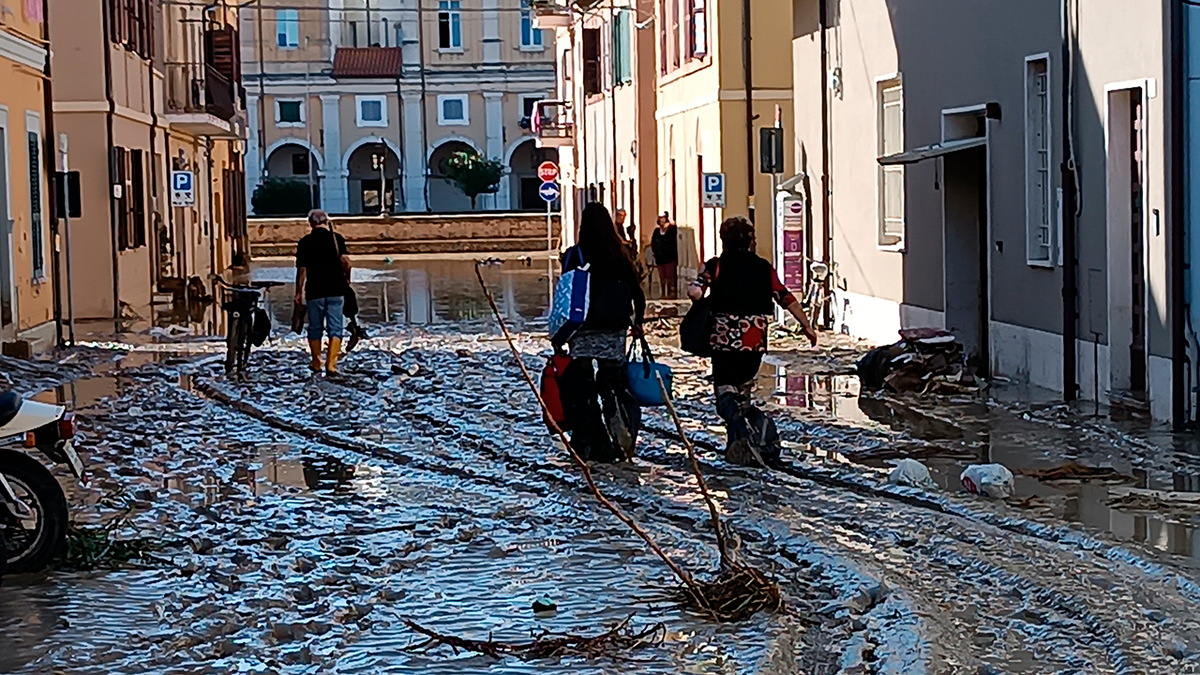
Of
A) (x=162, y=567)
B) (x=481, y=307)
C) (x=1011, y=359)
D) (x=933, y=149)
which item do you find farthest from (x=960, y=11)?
(x=481, y=307)

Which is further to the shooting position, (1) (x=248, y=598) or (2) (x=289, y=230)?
(2) (x=289, y=230)

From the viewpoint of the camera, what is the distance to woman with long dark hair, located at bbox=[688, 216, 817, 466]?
13.1 metres

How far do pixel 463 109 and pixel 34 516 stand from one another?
76.7 m

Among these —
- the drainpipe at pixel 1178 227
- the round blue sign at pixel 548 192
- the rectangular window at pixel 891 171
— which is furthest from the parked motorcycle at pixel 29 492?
the round blue sign at pixel 548 192

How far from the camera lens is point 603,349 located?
13.6 metres

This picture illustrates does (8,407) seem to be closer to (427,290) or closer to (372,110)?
(427,290)

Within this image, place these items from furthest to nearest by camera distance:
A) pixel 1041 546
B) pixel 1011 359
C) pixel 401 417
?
pixel 1011 359, pixel 401 417, pixel 1041 546

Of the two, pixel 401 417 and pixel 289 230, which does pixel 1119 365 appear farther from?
pixel 289 230

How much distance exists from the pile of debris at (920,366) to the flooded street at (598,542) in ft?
1.01

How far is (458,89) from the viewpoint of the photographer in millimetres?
85438

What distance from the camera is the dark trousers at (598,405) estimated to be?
13531 millimetres

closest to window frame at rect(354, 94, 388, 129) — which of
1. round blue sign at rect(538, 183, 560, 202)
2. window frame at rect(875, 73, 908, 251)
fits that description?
round blue sign at rect(538, 183, 560, 202)

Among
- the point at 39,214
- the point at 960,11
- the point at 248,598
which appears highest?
the point at 960,11

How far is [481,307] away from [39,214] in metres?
10.5
